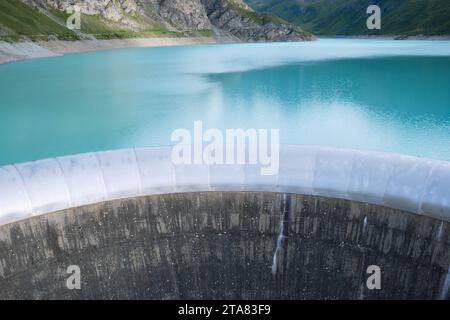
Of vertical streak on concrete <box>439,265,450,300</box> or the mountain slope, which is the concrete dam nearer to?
vertical streak on concrete <box>439,265,450,300</box>

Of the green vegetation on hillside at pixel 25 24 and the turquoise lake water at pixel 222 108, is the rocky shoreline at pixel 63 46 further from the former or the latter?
the turquoise lake water at pixel 222 108

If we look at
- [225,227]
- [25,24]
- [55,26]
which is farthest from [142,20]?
[225,227]

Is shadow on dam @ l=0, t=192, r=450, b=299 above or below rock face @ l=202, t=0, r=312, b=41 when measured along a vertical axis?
below

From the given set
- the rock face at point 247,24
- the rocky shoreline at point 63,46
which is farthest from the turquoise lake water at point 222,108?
the rock face at point 247,24

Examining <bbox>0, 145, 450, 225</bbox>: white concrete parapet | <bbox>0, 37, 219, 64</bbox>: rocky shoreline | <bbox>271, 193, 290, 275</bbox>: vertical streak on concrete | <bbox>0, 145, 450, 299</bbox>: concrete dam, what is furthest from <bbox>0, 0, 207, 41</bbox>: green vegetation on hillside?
<bbox>271, 193, 290, 275</bbox>: vertical streak on concrete

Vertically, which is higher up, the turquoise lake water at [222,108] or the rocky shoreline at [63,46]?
the rocky shoreline at [63,46]

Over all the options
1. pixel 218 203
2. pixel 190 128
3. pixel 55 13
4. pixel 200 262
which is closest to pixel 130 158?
pixel 218 203
